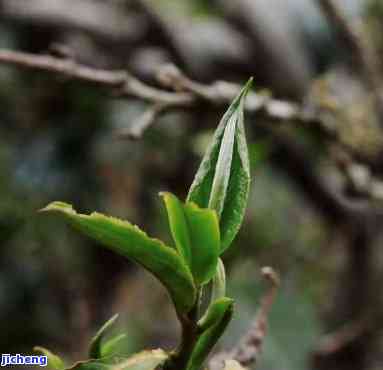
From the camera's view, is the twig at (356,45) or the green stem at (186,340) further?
Answer: the twig at (356,45)

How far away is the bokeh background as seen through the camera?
138cm

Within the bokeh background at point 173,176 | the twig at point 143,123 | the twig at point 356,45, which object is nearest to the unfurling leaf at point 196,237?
the twig at point 143,123

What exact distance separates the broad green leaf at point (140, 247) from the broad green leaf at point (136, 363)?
0.02 meters

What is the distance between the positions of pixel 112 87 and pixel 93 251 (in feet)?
3.75

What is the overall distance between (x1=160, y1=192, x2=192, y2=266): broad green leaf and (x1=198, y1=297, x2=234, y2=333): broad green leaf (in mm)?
22

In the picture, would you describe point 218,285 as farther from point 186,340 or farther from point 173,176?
point 173,176

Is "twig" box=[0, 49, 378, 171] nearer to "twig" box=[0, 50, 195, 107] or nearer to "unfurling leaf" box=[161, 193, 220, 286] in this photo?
"twig" box=[0, 50, 195, 107]

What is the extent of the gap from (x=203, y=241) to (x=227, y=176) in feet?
0.10

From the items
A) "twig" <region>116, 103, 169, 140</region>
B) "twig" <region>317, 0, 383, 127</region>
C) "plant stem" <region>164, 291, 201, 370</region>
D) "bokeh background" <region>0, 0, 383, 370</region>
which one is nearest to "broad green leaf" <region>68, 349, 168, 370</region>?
"plant stem" <region>164, 291, 201, 370</region>

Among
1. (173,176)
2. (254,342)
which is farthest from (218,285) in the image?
(173,176)

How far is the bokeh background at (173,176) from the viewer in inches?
54.4

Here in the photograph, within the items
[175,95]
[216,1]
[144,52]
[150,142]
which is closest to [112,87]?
[175,95]

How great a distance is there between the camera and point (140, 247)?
0.35 meters

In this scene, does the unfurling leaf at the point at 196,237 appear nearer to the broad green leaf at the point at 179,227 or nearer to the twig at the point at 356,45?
the broad green leaf at the point at 179,227
